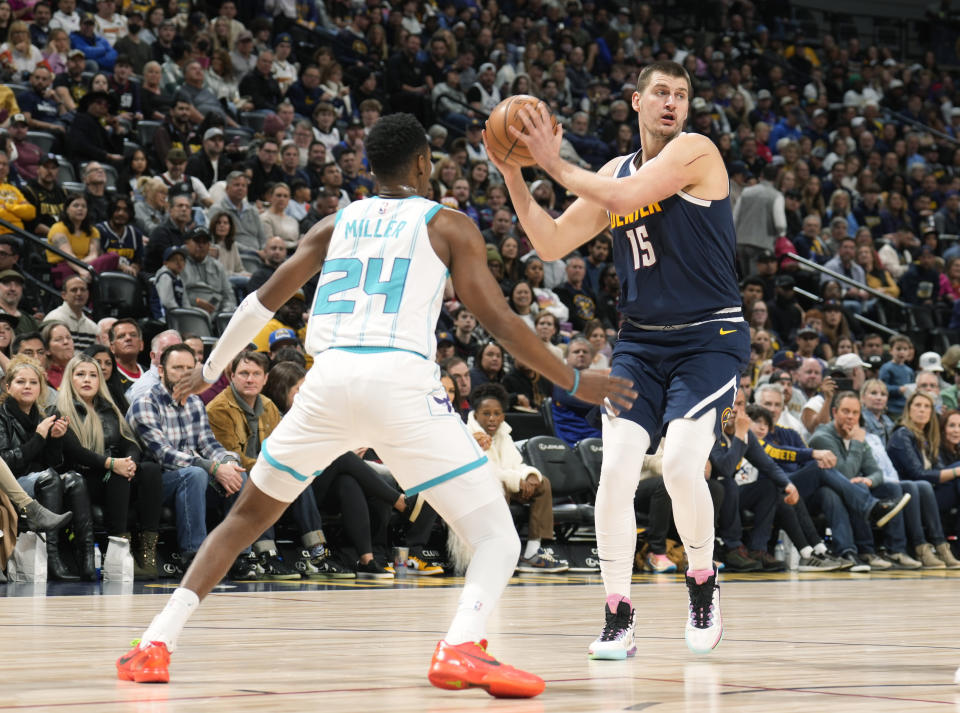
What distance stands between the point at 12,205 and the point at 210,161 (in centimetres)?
247

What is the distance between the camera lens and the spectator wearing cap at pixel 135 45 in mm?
13797

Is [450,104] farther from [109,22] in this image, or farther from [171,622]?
[171,622]

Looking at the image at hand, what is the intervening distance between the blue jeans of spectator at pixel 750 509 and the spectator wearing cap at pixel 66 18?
28.0 feet

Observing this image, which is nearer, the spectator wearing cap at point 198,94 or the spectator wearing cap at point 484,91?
the spectator wearing cap at point 198,94

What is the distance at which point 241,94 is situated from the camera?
14.6m

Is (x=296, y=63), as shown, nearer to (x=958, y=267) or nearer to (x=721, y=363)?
(x=958, y=267)

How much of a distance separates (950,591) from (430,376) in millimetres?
5880

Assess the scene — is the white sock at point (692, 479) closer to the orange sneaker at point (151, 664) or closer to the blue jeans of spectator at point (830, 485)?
the orange sneaker at point (151, 664)

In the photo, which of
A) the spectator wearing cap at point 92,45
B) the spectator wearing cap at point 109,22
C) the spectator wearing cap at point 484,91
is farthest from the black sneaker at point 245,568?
the spectator wearing cap at point 484,91

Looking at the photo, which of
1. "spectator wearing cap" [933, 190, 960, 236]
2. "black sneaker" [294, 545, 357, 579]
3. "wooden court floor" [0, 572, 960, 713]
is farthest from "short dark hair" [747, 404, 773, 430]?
"spectator wearing cap" [933, 190, 960, 236]

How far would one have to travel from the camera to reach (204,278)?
1097 cm

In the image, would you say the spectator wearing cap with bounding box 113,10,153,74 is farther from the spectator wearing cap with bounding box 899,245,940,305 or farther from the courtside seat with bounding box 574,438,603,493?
the spectator wearing cap with bounding box 899,245,940,305

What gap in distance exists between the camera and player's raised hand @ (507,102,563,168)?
423 cm

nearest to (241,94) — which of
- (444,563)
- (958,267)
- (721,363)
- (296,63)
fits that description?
(296,63)
